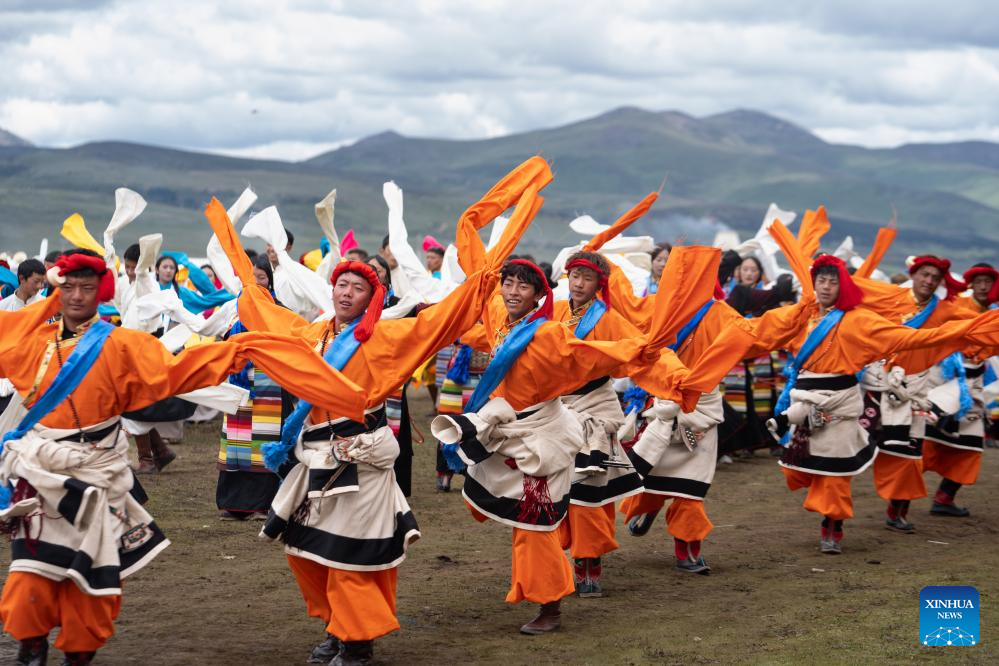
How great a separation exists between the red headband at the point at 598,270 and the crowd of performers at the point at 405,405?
0.09 ft

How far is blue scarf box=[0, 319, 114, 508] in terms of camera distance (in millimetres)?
5219

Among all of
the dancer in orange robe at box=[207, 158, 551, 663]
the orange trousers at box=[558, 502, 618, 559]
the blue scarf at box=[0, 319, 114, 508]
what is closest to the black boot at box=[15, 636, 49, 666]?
the blue scarf at box=[0, 319, 114, 508]

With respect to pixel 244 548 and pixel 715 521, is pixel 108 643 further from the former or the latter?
pixel 715 521

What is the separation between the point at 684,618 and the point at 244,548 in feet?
9.54

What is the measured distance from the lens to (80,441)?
529 cm

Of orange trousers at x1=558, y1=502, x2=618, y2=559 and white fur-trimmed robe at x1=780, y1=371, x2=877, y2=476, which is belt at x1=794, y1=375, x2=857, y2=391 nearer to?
white fur-trimmed robe at x1=780, y1=371, x2=877, y2=476

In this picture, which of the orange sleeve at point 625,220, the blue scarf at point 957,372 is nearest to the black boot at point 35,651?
the orange sleeve at point 625,220

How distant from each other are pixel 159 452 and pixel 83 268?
18.0 ft

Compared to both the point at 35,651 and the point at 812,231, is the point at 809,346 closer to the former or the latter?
the point at 812,231

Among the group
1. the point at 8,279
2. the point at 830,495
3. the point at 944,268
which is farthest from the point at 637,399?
the point at 8,279

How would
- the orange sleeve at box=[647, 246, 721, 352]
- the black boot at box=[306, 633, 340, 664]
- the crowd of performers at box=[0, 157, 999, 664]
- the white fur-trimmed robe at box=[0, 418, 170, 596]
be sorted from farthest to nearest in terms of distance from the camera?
the orange sleeve at box=[647, 246, 721, 352] < the black boot at box=[306, 633, 340, 664] < the crowd of performers at box=[0, 157, 999, 664] < the white fur-trimmed robe at box=[0, 418, 170, 596]

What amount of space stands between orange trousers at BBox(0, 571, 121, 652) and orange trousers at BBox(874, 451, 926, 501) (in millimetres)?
5714

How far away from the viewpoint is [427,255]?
1309 cm

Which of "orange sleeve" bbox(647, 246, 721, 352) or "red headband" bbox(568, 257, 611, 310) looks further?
"red headband" bbox(568, 257, 611, 310)
